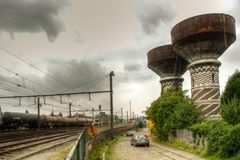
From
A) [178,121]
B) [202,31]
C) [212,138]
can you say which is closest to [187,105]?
[178,121]

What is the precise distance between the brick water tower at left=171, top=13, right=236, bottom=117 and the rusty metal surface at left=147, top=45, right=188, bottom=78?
429 inches

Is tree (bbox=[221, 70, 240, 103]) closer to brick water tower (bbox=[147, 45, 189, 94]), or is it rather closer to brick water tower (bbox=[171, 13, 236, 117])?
brick water tower (bbox=[171, 13, 236, 117])

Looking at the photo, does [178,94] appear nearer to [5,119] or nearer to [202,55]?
[202,55]

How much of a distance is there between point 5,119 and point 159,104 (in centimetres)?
2340

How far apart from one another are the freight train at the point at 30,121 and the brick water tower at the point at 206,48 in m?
26.9

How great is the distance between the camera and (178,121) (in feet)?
127

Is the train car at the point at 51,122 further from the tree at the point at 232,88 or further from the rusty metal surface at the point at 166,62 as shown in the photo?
the tree at the point at 232,88

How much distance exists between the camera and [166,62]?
5756 centimetres

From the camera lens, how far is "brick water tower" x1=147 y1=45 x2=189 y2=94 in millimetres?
56938

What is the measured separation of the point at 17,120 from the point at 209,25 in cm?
3392

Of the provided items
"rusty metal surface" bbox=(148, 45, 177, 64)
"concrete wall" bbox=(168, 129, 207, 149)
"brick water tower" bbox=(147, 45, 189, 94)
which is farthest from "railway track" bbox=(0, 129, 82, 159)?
"brick water tower" bbox=(147, 45, 189, 94)

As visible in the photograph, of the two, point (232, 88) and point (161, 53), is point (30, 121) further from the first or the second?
point (232, 88)

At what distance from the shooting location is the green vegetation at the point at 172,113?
3794cm

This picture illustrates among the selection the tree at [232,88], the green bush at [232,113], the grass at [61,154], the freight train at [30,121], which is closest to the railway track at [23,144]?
the grass at [61,154]
